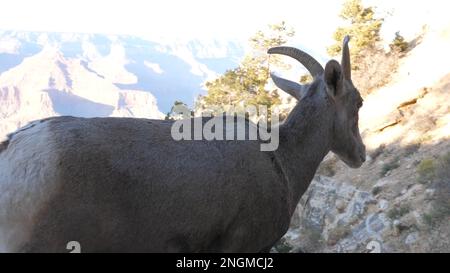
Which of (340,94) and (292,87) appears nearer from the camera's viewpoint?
(340,94)

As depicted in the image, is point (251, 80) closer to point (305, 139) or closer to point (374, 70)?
point (374, 70)

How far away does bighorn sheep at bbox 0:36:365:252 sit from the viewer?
4031mm

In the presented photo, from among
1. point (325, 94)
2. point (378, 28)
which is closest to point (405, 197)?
point (325, 94)

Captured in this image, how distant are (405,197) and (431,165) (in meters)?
1.45

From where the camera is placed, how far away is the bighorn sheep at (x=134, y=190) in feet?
13.2

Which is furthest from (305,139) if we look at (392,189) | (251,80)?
→ (251,80)

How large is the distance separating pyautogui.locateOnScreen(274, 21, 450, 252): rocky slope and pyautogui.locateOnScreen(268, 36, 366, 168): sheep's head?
4.10 metres

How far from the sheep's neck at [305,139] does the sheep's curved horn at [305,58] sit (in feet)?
1.39

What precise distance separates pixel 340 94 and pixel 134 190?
3.76 meters

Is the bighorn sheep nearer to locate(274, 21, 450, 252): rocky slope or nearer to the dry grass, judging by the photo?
locate(274, 21, 450, 252): rocky slope

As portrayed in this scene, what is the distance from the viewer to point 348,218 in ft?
48.4

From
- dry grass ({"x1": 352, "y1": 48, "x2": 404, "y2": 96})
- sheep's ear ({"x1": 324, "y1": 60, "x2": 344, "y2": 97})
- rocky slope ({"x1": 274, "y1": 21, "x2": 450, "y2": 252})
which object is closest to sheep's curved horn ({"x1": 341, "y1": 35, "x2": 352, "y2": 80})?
sheep's ear ({"x1": 324, "y1": 60, "x2": 344, "y2": 97})

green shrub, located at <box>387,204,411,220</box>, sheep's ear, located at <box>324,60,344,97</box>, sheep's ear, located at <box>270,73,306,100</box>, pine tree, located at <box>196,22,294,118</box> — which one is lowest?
pine tree, located at <box>196,22,294,118</box>

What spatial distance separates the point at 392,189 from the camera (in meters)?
15.2
